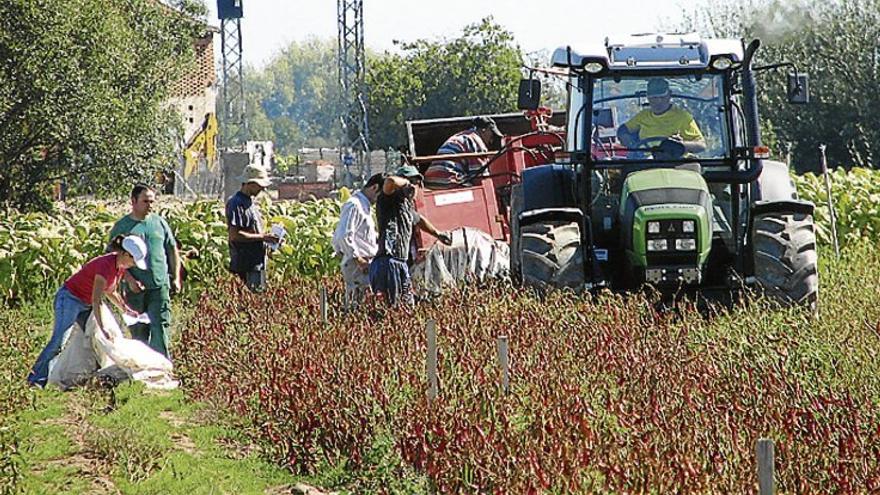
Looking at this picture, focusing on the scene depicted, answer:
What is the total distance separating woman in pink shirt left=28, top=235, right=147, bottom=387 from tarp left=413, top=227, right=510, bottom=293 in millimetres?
3053

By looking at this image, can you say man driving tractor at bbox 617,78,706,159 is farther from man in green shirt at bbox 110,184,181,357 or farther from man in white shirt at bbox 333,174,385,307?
man in green shirt at bbox 110,184,181,357

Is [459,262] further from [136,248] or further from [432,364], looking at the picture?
[432,364]

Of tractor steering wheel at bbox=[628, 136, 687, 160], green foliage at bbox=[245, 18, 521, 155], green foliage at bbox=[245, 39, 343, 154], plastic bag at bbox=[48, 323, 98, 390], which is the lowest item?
plastic bag at bbox=[48, 323, 98, 390]

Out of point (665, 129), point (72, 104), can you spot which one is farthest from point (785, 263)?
point (72, 104)

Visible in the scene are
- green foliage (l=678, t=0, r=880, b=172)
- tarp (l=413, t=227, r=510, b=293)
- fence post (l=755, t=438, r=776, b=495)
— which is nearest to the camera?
fence post (l=755, t=438, r=776, b=495)

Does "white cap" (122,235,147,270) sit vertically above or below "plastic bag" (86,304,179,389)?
above

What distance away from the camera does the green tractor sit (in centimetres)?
986

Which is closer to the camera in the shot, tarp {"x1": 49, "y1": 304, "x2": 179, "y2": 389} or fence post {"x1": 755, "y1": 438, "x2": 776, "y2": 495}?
fence post {"x1": 755, "y1": 438, "x2": 776, "y2": 495}

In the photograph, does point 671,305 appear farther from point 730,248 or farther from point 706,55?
point 706,55

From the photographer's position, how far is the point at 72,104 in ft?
71.2

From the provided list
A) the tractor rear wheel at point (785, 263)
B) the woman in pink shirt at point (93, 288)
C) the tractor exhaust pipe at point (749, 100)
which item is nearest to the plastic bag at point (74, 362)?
the woman in pink shirt at point (93, 288)

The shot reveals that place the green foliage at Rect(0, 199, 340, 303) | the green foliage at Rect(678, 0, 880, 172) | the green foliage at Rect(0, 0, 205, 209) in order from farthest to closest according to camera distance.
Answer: the green foliage at Rect(678, 0, 880, 172)
the green foliage at Rect(0, 0, 205, 209)
the green foliage at Rect(0, 199, 340, 303)

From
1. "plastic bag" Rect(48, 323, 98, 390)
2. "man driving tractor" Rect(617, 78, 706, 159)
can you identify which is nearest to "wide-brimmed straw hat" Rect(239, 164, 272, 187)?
"plastic bag" Rect(48, 323, 98, 390)

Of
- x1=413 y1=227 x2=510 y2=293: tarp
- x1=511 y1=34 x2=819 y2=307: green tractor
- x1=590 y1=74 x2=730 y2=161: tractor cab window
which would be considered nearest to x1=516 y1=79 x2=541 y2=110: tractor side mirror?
x1=511 y1=34 x2=819 y2=307: green tractor
